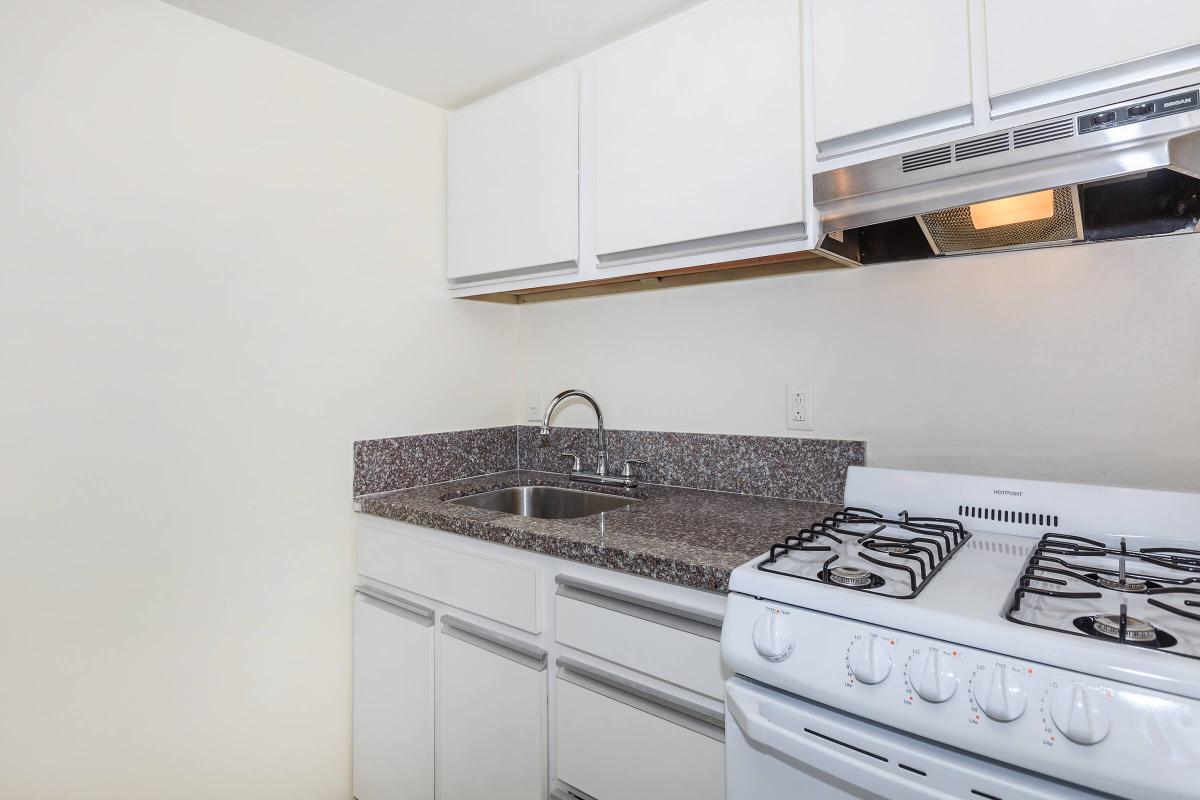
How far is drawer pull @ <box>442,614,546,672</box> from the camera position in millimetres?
1338

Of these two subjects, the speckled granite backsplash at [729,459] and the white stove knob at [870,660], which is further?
the speckled granite backsplash at [729,459]


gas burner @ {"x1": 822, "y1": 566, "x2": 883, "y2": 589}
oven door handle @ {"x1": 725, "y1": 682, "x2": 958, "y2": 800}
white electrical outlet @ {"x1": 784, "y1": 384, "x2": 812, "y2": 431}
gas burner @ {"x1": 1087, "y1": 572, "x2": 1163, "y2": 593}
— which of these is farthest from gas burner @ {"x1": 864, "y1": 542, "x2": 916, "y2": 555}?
white electrical outlet @ {"x1": 784, "y1": 384, "x2": 812, "y2": 431}

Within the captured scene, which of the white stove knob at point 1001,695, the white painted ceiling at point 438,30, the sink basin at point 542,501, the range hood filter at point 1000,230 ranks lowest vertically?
the white stove knob at point 1001,695

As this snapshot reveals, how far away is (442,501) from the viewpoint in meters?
1.73

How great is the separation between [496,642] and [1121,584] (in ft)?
3.84

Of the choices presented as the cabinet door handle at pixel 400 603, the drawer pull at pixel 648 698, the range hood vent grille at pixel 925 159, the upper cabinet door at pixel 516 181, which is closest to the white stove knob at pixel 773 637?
the drawer pull at pixel 648 698

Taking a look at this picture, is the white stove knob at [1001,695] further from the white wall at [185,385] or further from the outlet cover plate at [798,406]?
the white wall at [185,385]

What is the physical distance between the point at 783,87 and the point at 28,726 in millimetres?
2051

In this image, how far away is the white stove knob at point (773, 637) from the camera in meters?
0.90

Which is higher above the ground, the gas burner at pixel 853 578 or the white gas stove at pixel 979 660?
the gas burner at pixel 853 578

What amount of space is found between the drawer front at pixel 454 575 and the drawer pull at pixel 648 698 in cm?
12

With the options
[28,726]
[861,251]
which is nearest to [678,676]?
[861,251]

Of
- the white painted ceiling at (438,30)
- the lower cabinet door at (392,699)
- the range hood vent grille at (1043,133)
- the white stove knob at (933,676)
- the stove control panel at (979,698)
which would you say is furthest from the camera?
the lower cabinet door at (392,699)

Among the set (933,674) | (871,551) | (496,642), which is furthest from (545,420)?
(933,674)
